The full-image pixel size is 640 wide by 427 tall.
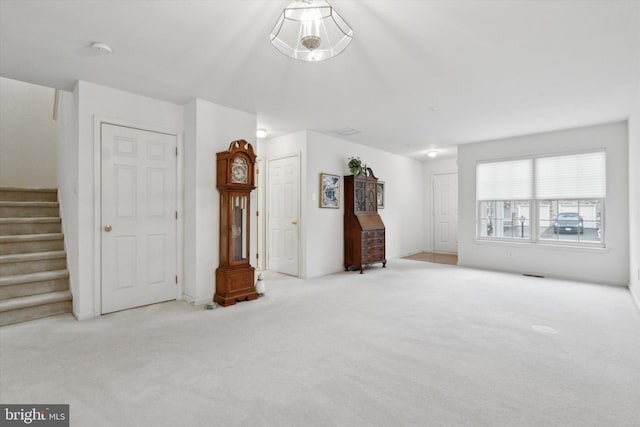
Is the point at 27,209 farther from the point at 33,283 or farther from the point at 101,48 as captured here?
the point at 101,48

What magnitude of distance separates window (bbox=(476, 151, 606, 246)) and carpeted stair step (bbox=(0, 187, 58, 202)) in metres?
7.14

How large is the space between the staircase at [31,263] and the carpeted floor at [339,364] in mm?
232

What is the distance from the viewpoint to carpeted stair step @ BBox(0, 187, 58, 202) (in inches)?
173

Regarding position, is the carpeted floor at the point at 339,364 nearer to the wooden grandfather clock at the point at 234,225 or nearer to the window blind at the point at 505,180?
the wooden grandfather clock at the point at 234,225

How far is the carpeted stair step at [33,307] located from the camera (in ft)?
10.0

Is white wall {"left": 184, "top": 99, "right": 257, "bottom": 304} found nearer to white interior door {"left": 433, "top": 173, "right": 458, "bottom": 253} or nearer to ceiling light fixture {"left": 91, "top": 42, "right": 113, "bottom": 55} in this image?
ceiling light fixture {"left": 91, "top": 42, "right": 113, "bottom": 55}

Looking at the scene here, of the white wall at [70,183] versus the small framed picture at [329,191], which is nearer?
the white wall at [70,183]

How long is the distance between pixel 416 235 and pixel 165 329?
6.49 m

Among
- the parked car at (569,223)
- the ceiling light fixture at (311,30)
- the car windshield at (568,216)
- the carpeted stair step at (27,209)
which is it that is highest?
the ceiling light fixture at (311,30)

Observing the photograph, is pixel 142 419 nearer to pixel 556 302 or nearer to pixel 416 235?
pixel 556 302

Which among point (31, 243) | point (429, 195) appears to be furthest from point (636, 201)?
point (31, 243)

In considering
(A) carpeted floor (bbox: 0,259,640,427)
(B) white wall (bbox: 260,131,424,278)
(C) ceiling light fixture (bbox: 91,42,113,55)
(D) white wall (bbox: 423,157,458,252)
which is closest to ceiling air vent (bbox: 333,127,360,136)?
(B) white wall (bbox: 260,131,424,278)

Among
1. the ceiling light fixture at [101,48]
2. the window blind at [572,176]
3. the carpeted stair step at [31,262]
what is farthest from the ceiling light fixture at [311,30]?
the window blind at [572,176]

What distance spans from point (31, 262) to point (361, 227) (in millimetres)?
4475
